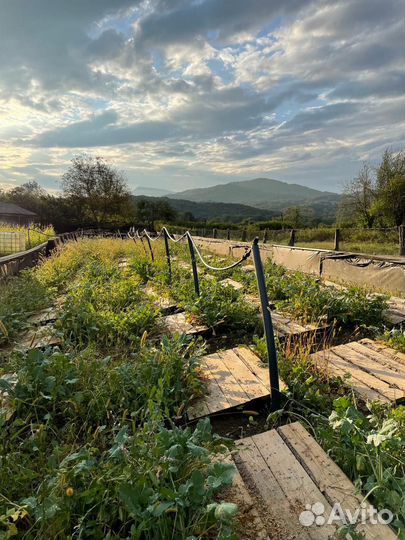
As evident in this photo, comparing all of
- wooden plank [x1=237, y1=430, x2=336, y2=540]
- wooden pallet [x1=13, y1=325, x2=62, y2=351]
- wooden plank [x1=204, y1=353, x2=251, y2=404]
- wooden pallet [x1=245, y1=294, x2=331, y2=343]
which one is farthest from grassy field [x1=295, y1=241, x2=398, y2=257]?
wooden plank [x1=237, y1=430, x2=336, y2=540]

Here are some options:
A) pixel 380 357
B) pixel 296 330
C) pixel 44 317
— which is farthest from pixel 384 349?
pixel 44 317

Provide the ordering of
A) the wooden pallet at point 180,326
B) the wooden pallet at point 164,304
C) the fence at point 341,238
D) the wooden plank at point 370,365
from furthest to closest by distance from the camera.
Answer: the fence at point 341,238 → the wooden pallet at point 164,304 → the wooden pallet at point 180,326 → the wooden plank at point 370,365

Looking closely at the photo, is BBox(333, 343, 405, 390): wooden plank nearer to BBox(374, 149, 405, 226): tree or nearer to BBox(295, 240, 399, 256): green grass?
BBox(295, 240, 399, 256): green grass

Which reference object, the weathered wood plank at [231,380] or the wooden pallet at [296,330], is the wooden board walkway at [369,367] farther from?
the weathered wood plank at [231,380]

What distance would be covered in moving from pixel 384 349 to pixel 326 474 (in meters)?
1.80

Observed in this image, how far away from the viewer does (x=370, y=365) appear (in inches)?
101

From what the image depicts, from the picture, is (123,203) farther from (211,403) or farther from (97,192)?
(211,403)

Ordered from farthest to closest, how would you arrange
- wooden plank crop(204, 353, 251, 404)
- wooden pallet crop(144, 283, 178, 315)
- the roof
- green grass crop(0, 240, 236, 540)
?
the roof → wooden pallet crop(144, 283, 178, 315) → wooden plank crop(204, 353, 251, 404) → green grass crop(0, 240, 236, 540)

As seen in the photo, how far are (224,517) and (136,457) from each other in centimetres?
44

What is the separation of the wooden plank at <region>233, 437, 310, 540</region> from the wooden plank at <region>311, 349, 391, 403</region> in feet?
3.24

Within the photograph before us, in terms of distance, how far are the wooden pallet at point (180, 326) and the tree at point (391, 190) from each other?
2894 centimetres

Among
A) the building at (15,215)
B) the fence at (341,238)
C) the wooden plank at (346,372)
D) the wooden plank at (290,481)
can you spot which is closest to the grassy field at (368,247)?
the fence at (341,238)

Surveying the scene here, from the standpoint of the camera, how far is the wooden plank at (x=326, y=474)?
3.83 feet

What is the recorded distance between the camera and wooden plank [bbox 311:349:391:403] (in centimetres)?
214
